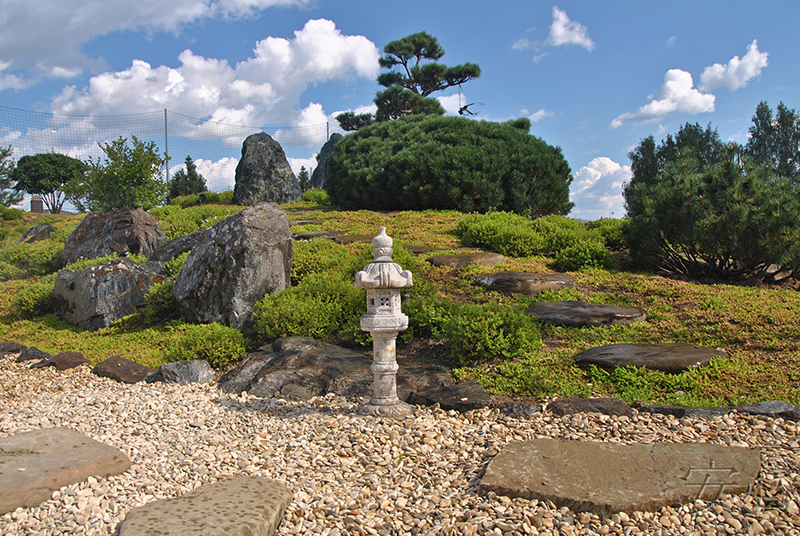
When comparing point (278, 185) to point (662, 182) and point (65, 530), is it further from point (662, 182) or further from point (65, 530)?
point (65, 530)

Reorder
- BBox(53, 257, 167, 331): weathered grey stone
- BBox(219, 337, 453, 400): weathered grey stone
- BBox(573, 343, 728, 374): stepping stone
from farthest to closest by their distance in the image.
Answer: BBox(53, 257, 167, 331): weathered grey stone
BBox(219, 337, 453, 400): weathered grey stone
BBox(573, 343, 728, 374): stepping stone

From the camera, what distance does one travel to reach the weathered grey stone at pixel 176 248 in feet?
33.2

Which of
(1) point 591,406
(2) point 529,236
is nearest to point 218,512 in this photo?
(1) point 591,406

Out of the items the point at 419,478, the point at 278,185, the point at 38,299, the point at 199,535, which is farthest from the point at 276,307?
the point at 278,185

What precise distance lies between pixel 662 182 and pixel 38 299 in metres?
11.1

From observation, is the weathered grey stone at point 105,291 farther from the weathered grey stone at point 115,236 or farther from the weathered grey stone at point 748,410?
the weathered grey stone at point 748,410

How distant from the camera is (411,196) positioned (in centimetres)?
1355

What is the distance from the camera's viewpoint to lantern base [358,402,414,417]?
179 inches

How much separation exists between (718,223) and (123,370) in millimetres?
7996

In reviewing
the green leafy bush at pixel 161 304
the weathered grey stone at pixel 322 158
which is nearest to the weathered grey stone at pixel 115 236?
the green leafy bush at pixel 161 304

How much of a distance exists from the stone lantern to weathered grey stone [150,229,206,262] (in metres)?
6.51

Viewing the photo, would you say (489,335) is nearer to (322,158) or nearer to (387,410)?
(387,410)

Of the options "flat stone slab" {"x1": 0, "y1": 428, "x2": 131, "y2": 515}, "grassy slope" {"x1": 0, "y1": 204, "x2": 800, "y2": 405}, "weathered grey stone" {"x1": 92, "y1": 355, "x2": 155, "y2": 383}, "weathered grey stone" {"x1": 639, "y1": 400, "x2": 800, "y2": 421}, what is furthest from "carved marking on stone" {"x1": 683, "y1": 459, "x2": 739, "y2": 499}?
"weathered grey stone" {"x1": 92, "y1": 355, "x2": 155, "y2": 383}

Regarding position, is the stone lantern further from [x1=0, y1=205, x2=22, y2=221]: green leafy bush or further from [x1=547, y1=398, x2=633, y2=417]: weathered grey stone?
[x1=0, y1=205, x2=22, y2=221]: green leafy bush
